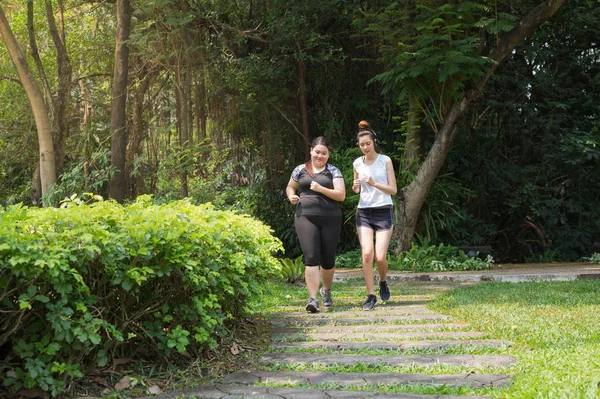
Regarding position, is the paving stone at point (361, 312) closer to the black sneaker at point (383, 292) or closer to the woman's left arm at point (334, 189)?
the black sneaker at point (383, 292)

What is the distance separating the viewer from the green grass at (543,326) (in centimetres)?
374

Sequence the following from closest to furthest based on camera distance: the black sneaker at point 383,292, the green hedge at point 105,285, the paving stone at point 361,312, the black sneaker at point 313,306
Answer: the green hedge at point 105,285 < the paving stone at point 361,312 < the black sneaker at point 313,306 < the black sneaker at point 383,292

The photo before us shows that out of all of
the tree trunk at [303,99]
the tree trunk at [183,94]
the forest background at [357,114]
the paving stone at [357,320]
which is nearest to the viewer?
the paving stone at [357,320]

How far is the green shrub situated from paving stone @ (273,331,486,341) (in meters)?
6.75

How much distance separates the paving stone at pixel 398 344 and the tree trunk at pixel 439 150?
27.1 ft

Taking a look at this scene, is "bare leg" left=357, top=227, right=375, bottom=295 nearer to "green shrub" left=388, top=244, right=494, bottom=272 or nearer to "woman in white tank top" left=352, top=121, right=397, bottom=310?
"woman in white tank top" left=352, top=121, right=397, bottom=310

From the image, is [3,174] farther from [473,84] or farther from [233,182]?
[473,84]

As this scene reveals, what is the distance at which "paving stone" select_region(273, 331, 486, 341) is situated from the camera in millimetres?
5430

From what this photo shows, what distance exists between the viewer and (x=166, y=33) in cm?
1502

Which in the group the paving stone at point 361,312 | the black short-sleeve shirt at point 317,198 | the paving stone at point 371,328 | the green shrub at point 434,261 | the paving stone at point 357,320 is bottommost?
the green shrub at point 434,261

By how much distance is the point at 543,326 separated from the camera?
217 inches

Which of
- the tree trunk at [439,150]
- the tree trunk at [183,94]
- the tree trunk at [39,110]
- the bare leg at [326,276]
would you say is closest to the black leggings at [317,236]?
the bare leg at [326,276]

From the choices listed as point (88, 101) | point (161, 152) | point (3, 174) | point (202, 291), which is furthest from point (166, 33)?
point (202, 291)

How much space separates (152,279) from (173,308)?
0.27 m
